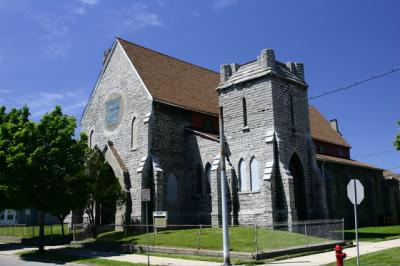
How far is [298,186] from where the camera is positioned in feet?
97.9

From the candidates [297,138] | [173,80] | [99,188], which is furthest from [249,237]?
[173,80]

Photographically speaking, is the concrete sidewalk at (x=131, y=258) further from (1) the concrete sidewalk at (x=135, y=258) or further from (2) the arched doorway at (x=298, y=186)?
(2) the arched doorway at (x=298, y=186)

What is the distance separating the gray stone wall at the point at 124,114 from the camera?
3106cm

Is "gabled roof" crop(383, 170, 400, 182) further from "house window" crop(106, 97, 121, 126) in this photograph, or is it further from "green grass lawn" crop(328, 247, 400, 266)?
"green grass lawn" crop(328, 247, 400, 266)

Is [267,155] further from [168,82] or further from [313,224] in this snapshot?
[168,82]

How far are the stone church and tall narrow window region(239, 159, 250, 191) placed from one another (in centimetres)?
7

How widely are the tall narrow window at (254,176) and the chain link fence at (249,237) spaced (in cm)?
330

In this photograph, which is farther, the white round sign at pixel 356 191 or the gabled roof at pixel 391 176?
the gabled roof at pixel 391 176

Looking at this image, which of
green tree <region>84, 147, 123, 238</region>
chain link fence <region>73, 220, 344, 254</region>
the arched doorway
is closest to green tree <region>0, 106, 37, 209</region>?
green tree <region>84, 147, 123, 238</region>

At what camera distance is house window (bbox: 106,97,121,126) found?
35062 millimetres

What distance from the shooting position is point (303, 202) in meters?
29.5

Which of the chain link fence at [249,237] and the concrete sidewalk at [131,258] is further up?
the chain link fence at [249,237]

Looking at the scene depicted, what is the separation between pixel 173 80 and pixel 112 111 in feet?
18.6

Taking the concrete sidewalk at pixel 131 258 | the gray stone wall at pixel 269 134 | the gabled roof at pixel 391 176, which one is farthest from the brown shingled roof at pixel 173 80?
the gabled roof at pixel 391 176
